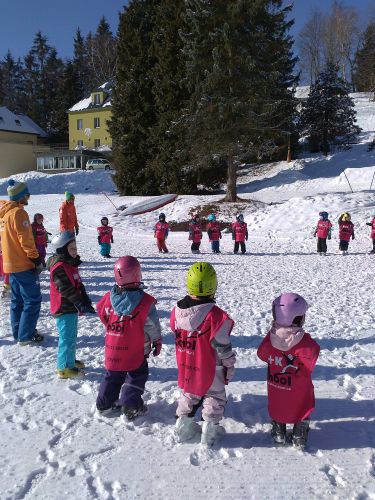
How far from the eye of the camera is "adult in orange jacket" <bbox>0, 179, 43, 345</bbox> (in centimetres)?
489

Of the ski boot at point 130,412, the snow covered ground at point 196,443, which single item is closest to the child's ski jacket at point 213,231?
the snow covered ground at point 196,443

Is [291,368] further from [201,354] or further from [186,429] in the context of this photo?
[186,429]

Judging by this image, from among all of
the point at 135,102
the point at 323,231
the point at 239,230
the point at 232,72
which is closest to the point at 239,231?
the point at 239,230

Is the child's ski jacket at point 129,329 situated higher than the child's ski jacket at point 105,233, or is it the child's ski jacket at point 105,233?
the child's ski jacket at point 105,233

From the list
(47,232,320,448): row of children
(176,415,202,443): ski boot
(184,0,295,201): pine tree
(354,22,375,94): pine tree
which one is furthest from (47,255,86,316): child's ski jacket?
(354,22,375,94): pine tree

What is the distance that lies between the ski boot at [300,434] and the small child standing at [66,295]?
2.15 meters

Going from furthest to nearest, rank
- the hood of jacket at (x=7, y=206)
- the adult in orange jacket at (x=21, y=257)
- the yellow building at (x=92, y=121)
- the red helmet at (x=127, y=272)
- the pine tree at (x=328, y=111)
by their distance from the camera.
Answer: the yellow building at (x=92, y=121)
the pine tree at (x=328, y=111)
the hood of jacket at (x=7, y=206)
the adult in orange jacket at (x=21, y=257)
the red helmet at (x=127, y=272)

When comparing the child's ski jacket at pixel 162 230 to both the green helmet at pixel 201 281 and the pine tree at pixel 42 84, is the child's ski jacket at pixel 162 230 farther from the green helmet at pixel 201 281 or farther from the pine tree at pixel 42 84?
the pine tree at pixel 42 84

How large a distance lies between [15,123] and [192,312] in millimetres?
54835

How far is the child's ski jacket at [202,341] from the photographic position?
10.4 feet

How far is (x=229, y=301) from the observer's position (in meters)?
7.55

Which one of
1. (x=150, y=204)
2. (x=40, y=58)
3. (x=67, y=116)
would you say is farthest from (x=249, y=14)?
(x=40, y=58)

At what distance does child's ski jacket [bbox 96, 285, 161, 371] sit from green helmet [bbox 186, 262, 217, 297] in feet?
1.75

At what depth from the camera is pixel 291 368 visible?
3199 millimetres
